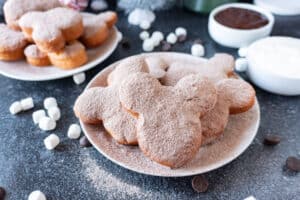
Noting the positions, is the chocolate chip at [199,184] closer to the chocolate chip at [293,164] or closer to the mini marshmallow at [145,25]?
the chocolate chip at [293,164]

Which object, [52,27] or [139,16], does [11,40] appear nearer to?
[52,27]

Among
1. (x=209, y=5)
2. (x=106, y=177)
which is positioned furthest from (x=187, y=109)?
(x=209, y=5)

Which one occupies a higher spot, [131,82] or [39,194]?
[131,82]

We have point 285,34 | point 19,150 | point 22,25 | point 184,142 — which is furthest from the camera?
point 285,34

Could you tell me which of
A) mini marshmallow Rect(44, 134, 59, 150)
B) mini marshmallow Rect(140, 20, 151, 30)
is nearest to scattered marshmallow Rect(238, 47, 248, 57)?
mini marshmallow Rect(140, 20, 151, 30)

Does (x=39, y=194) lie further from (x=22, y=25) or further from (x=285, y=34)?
(x=285, y=34)

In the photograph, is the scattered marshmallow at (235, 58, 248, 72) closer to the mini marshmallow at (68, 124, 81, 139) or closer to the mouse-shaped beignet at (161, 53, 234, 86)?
the mouse-shaped beignet at (161, 53, 234, 86)

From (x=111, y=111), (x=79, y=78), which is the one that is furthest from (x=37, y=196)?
(x=79, y=78)
